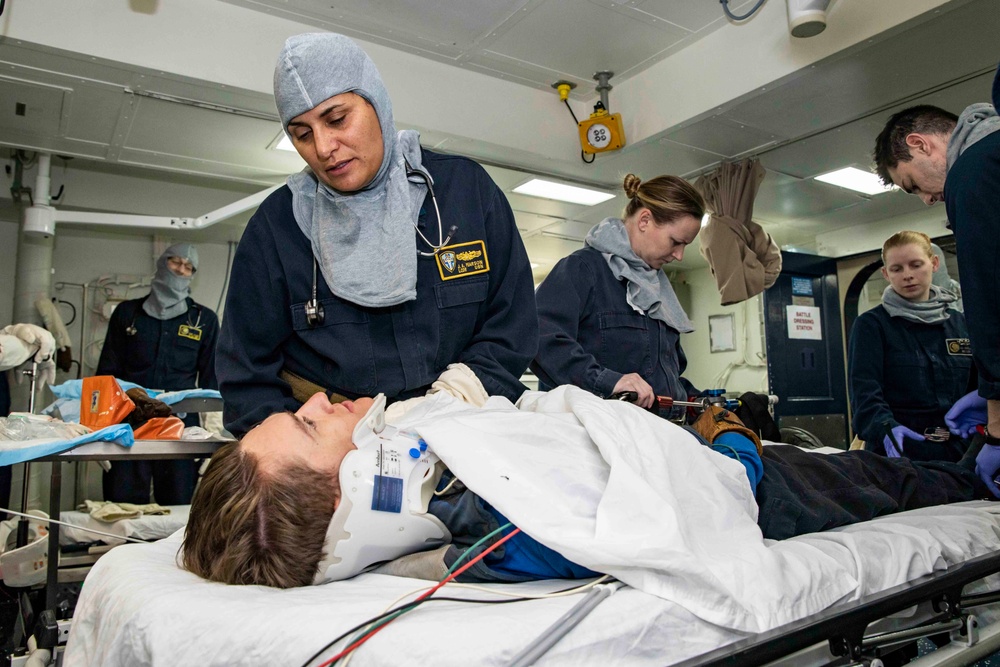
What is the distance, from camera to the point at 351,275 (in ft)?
5.32

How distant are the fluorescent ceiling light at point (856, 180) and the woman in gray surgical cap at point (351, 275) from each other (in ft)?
15.3

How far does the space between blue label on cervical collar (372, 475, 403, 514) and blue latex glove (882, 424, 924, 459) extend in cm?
255

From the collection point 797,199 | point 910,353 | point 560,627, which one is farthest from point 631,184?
point 797,199

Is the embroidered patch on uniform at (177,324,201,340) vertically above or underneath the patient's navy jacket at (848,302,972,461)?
above

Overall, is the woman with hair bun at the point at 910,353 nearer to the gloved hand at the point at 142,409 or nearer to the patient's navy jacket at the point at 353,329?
the patient's navy jacket at the point at 353,329

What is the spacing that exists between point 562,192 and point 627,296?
10.4 ft

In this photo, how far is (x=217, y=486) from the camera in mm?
1255

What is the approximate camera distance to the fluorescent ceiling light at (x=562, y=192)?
217 inches

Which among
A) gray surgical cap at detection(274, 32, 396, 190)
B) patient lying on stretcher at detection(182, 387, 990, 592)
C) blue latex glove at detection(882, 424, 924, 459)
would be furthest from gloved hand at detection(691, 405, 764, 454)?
blue latex glove at detection(882, 424, 924, 459)

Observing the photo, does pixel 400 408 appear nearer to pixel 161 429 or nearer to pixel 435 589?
pixel 435 589

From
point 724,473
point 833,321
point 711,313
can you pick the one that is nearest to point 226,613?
point 724,473

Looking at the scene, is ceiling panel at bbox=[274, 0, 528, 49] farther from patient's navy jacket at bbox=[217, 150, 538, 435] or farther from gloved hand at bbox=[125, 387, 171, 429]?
patient's navy jacket at bbox=[217, 150, 538, 435]

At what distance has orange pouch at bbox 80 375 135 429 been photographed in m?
2.56

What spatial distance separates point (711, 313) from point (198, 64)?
22.0 feet
